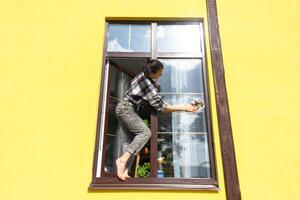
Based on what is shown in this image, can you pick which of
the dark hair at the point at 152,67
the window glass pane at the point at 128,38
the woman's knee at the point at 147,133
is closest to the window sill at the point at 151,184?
the woman's knee at the point at 147,133

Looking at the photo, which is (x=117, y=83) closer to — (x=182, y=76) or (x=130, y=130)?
(x=130, y=130)

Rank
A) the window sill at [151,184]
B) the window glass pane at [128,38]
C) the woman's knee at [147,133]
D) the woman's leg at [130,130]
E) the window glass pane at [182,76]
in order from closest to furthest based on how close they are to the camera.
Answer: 1. the window sill at [151,184]
2. the woman's leg at [130,130]
3. the woman's knee at [147,133]
4. the window glass pane at [182,76]
5. the window glass pane at [128,38]

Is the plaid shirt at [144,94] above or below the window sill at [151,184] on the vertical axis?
above

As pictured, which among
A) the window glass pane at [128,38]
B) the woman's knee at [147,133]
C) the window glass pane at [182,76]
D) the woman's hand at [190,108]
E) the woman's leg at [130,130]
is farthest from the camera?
the window glass pane at [128,38]

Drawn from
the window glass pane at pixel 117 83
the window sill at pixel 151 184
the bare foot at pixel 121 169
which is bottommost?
the window sill at pixel 151 184

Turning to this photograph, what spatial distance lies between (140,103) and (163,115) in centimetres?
29

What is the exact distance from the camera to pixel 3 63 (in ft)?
9.80

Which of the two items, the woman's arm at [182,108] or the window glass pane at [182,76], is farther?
the window glass pane at [182,76]

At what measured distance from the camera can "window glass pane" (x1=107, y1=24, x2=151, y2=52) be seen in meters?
3.11

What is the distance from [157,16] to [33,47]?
154 centimetres

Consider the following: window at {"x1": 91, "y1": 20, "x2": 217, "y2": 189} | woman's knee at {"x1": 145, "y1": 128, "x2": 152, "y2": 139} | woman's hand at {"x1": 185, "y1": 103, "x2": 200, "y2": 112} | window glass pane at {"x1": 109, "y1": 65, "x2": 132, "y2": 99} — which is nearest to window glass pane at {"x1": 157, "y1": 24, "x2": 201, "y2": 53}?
window at {"x1": 91, "y1": 20, "x2": 217, "y2": 189}

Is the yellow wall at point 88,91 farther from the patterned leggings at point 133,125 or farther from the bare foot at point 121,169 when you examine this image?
the patterned leggings at point 133,125

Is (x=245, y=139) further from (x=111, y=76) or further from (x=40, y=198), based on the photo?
(x=40, y=198)

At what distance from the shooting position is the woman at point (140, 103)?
2633 millimetres
